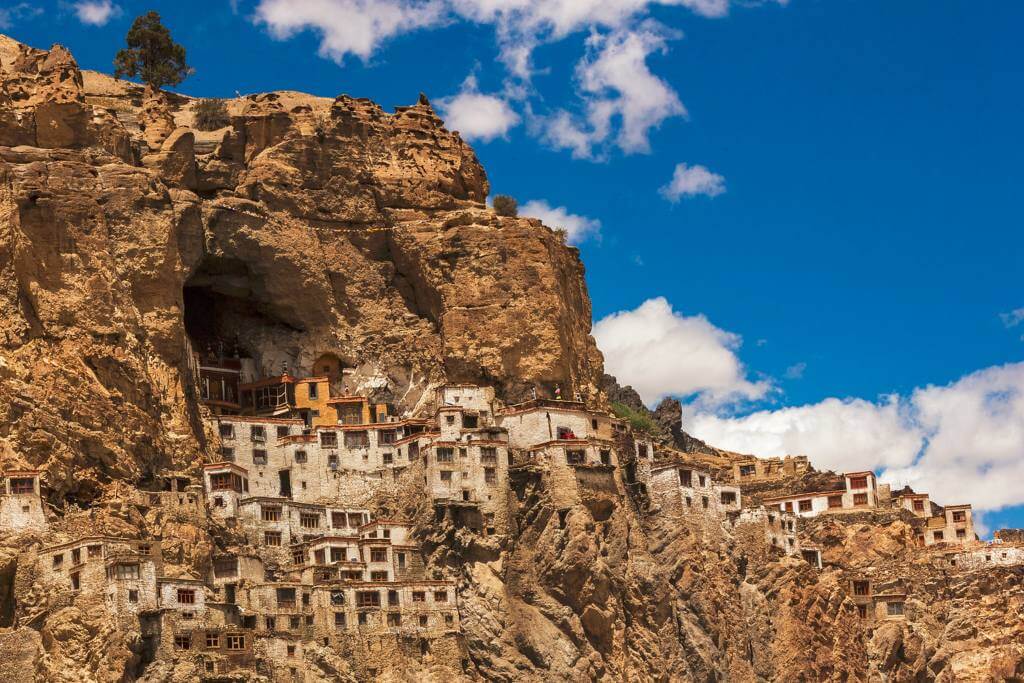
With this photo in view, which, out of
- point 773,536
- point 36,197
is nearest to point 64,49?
point 36,197

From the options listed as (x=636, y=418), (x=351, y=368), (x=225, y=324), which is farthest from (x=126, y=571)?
(x=636, y=418)

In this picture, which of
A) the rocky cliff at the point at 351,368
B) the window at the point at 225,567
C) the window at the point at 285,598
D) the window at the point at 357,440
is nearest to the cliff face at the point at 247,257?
the rocky cliff at the point at 351,368

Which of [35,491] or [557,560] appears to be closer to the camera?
[35,491]

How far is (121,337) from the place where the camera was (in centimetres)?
8269

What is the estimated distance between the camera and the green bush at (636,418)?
359 feet

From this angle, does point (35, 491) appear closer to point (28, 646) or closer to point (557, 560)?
point (28, 646)

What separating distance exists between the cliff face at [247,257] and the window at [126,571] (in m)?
7.76

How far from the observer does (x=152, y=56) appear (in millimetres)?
107688

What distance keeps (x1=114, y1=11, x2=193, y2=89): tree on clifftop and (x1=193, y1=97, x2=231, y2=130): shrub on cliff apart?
6.70m

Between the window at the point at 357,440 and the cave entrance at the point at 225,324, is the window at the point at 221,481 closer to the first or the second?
the window at the point at 357,440

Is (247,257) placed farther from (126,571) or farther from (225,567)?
(126,571)

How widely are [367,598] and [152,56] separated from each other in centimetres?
3956

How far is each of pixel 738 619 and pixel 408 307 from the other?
19999 mm

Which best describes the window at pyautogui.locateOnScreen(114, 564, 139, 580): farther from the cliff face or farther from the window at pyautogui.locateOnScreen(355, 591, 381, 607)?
the window at pyautogui.locateOnScreen(355, 591, 381, 607)
